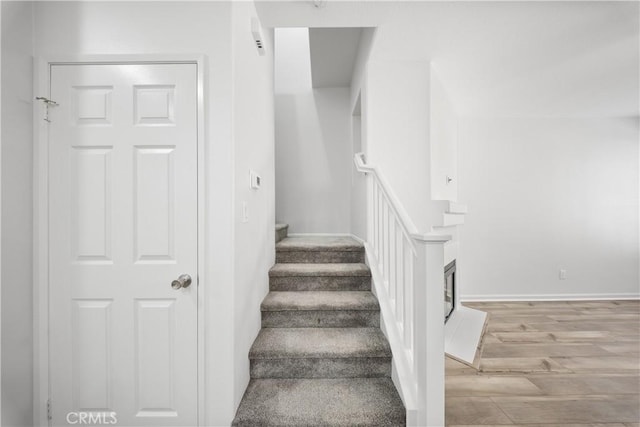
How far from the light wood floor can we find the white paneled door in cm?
170

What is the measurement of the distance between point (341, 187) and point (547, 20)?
2.57m

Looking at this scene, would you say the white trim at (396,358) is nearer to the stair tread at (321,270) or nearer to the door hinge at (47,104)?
the stair tread at (321,270)

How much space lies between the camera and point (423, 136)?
2.62m

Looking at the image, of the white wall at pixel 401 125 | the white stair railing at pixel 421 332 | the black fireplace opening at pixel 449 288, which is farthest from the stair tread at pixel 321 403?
the black fireplace opening at pixel 449 288

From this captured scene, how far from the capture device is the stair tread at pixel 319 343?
1824 millimetres

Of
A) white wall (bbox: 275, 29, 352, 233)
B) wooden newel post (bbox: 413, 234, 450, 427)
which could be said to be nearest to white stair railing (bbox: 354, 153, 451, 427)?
wooden newel post (bbox: 413, 234, 450, 427)

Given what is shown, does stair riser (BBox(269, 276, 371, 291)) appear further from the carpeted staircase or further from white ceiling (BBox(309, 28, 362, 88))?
white ceiling (BBox(309, 28, 362, 88))

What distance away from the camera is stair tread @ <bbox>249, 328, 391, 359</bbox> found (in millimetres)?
1824

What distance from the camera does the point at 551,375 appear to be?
2.32 metres

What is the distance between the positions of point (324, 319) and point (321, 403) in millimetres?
596

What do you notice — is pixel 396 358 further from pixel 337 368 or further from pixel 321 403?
pixel 321 403

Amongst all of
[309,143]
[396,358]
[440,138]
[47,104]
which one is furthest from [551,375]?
[47,104]

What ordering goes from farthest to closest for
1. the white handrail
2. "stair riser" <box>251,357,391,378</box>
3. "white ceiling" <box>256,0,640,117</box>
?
"white ceiling" <box>256,0,640,117</box>
"stair riser" <box>251,357,391,378</box>
the white handrail

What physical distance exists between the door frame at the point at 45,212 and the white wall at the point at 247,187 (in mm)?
165
